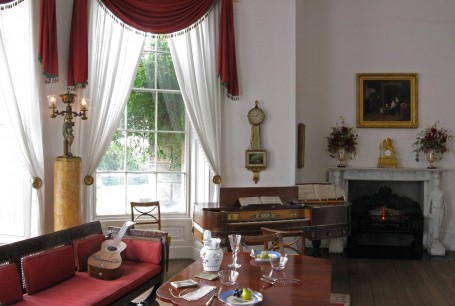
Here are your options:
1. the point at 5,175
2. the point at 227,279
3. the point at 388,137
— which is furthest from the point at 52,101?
the point at 388,137

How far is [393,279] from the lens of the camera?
546 cm

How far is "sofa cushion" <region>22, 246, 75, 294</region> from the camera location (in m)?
3.30

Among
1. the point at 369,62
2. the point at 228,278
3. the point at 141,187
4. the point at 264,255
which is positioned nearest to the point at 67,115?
the point at 141,187

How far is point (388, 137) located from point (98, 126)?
4451mm

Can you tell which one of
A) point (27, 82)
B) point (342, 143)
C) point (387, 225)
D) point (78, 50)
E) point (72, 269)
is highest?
point (78, 50)

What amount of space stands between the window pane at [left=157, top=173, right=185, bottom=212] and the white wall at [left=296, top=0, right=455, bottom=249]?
200 cm

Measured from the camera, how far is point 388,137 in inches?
278

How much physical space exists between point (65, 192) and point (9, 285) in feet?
6.15

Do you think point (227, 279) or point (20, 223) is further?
point (20, 223)

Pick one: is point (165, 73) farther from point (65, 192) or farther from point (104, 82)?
point (65, 192)

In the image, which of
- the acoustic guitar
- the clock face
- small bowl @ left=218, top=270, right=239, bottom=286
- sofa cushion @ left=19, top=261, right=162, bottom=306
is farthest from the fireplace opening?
small bowl @ left=218, top=270, right=239, bottom=286

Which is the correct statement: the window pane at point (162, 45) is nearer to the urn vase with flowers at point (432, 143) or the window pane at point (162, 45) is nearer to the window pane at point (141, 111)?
the window pane at point (141, 111)

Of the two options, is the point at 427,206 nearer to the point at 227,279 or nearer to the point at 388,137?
the point at 388,137

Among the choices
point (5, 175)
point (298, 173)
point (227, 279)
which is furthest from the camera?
point (298, 173)
